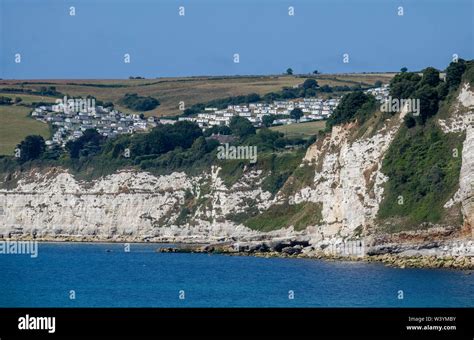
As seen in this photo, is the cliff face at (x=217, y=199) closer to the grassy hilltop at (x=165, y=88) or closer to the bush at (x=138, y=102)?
the grassy hilltop at (x=165, y=88)

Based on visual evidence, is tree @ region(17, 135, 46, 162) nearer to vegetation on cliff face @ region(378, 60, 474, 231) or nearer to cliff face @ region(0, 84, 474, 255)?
cliff face @ region(0, 84, 474, 255)

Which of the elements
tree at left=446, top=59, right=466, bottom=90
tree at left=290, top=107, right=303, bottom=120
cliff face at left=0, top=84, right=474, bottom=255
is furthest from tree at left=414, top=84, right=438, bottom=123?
tree at left=290, top=107, right=303, bottom=120

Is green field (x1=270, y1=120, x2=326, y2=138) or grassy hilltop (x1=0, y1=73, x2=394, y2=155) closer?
green field (x1=270, y1=120, x2=326, y2=138)

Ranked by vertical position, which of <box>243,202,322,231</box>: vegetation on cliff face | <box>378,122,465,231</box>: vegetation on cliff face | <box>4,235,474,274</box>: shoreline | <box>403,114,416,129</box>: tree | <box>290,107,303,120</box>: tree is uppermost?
<box>290,107,303,120</box>: tree
